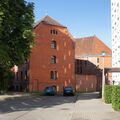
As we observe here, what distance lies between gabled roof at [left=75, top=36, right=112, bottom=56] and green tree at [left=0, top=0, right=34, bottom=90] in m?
A: 41.2

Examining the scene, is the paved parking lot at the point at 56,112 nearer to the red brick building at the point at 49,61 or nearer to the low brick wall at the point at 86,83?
the red brick building at the point at 49,61

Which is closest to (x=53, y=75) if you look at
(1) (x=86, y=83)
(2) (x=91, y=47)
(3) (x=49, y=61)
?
(3) (x=49, y=61)

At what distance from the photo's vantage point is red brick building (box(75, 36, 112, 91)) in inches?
2199

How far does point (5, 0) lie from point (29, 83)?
22149 mm

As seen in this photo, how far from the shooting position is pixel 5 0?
758 inches

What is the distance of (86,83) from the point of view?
50.4 meters

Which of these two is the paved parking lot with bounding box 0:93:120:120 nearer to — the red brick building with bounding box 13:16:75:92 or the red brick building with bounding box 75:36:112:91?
the red brick building with bounding box 13:16:75:92

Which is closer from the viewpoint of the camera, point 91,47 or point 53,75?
point 53,75

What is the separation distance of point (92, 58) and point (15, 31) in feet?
139

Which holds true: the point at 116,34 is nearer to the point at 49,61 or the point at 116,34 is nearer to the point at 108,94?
the point at 49,61

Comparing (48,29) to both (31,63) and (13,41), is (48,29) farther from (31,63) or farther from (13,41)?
(13,41)

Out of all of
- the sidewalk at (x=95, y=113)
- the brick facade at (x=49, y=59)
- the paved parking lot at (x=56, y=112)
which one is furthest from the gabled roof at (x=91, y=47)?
the sidewalk at (x=95, y=113)

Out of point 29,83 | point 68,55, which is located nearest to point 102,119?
point 29,83

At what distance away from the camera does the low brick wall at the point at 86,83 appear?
47750 mm
